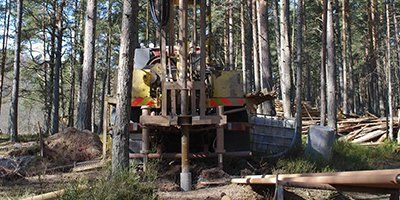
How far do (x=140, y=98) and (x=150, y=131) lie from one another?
2.34 ft

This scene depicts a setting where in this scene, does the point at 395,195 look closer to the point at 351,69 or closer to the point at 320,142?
the point at 320,142

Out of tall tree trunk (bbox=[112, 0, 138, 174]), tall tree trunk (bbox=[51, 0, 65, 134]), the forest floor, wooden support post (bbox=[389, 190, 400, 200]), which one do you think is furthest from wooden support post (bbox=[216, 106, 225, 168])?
tall tree trunk (bbox=[51, 0, 65, 134])

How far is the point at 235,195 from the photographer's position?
7016mm

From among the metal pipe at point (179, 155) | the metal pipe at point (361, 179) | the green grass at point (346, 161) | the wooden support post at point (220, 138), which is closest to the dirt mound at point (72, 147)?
the metal pipe at point (179, 155)

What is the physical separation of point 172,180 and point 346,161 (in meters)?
5.46

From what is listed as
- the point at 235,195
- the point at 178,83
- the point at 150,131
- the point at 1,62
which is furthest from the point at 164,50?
the point at 1,62

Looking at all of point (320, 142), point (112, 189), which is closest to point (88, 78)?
point (320, 142)

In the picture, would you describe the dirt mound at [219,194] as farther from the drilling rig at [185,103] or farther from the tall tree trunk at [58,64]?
the tall tree trunk at [58,64]

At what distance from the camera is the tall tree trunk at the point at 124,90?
267 inches

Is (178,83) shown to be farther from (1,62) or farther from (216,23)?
(1,62)

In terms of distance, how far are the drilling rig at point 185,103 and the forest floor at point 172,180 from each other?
0.29m

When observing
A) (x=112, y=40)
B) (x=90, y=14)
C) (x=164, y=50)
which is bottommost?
(x=164, y=50)

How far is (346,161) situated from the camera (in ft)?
37.9

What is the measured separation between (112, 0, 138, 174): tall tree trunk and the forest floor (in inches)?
13.3
